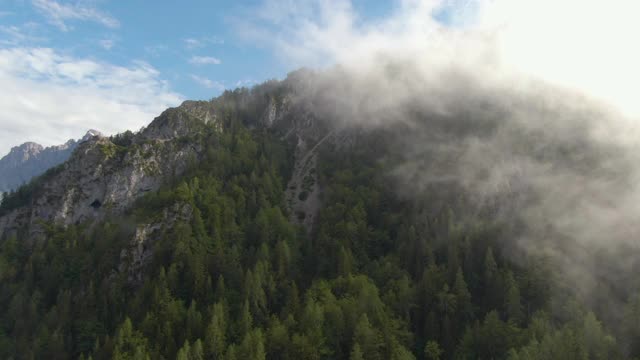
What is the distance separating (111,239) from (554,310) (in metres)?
146

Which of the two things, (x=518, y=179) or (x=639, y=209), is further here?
(x=518, y=179)

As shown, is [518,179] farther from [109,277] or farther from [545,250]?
[109,277]

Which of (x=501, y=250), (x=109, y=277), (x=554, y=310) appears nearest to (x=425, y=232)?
(x=501, y=250)

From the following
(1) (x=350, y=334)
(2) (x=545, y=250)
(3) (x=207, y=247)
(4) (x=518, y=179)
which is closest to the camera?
(1) (x=350, y=334)

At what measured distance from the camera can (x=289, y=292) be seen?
14488 centimetres

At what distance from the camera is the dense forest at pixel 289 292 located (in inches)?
4658

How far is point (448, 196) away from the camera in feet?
642

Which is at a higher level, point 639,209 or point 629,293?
point 639,209

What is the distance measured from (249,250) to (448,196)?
272 feet

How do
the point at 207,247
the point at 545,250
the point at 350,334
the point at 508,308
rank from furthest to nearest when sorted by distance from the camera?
the point at 207,247
the point at 545,250
the point at 508,308
the point at 350,334

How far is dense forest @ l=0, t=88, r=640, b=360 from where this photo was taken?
388 ft

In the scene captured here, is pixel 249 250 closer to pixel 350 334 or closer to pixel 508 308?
pixel 350 334

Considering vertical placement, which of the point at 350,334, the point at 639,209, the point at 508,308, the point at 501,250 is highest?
the point at 639,209

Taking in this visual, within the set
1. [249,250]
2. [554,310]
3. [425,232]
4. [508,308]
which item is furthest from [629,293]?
[249,250]
